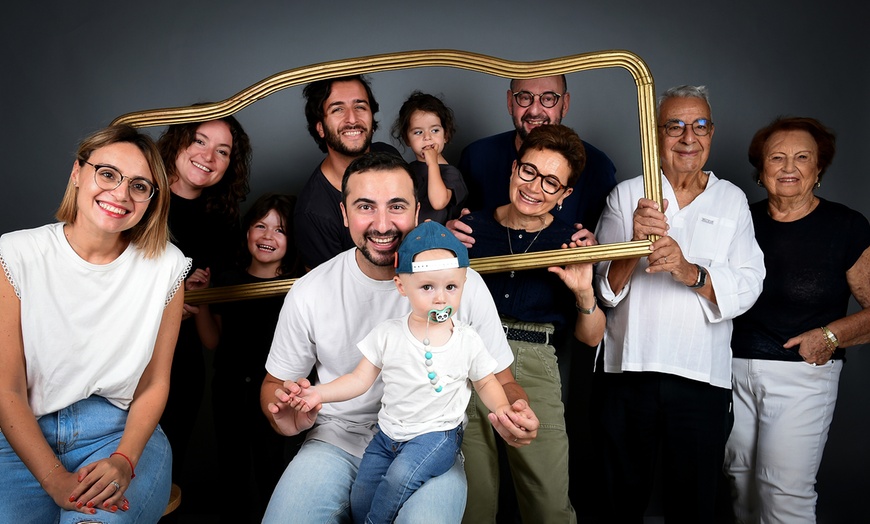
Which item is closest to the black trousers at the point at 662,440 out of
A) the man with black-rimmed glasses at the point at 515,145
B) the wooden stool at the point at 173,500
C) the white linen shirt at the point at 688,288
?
the white linen shirt at the point at 688,288

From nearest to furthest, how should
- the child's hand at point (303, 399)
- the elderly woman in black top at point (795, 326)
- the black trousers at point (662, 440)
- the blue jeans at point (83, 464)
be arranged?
the child's hand at point (303, 399) < the blue jeans at point (83, 464) < the black trousers at point (662, 440) < the elderly woman in black top at point (795, 326)

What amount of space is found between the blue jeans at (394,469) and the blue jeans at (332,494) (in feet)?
0.13

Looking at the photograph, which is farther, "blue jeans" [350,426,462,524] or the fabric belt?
the fabric belt

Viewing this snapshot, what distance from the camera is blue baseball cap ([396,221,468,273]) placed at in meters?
2.64

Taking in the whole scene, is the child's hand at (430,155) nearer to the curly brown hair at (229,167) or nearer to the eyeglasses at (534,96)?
the eyeglasses at (534,96)

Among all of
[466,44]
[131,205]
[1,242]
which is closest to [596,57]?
[466,44]

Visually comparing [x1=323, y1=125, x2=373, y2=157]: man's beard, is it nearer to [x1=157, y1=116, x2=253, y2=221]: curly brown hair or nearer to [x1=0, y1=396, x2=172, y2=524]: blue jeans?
[x1=157, y1=116, x2=253, y2=221]: curly brown hair

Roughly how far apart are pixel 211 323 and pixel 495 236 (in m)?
1.36

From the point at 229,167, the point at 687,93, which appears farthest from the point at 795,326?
the point at 229,167

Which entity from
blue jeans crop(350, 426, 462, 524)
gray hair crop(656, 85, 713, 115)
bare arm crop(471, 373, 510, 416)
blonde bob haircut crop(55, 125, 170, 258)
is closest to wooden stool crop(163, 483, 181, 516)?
blue jeans crop(350, 426, 462, 524)

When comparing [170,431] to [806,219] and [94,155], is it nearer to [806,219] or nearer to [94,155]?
[94,155]

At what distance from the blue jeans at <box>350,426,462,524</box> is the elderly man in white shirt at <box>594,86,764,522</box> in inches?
45.0

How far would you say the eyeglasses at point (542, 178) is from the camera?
3322mm

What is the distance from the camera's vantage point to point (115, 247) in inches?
119
